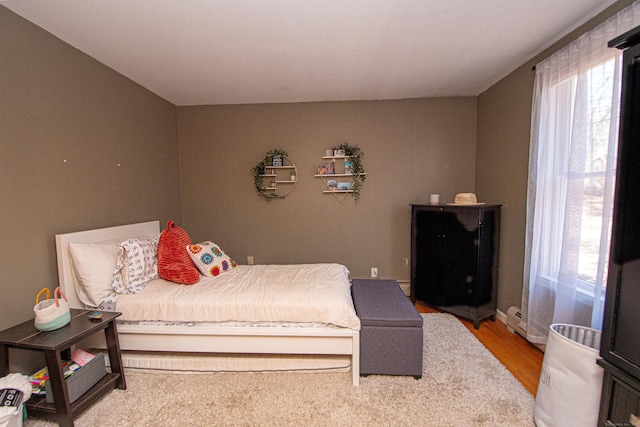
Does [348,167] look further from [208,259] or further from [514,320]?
[514,320]

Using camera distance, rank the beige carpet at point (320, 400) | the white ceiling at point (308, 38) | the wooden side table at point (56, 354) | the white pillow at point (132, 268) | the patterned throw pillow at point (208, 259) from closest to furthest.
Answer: the wooden side table at point (56, 354) → the beige carpet at point (320, 400) → the white ceiling at point (308, 38) → the white pillow at point (132, 268) → the patterned throw pillow at point (208, 259)

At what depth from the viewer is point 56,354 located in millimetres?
1351

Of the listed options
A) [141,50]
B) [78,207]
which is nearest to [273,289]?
[78,207]

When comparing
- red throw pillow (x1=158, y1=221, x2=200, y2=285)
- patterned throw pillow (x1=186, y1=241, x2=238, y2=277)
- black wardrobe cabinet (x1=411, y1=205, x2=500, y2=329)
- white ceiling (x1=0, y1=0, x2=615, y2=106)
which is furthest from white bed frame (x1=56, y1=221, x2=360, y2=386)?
white ceiling (x1=0, y1=0, x2=615, y2=106)

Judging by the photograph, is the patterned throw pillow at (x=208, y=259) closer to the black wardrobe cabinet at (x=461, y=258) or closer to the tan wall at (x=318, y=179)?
the tan wall at (x=318, y=179)

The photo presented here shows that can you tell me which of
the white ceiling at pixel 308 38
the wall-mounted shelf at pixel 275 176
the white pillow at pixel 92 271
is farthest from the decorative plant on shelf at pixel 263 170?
the white pillow at pixel 92 271

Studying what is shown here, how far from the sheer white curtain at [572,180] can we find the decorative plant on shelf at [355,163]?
1.68 metres

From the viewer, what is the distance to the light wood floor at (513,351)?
183 centimetres

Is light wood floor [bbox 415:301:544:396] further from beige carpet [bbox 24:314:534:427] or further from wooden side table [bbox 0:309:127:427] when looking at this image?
wooden side table [bbox 0:309:127:427]

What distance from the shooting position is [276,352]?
72.2 inches

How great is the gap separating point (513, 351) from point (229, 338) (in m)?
2.34

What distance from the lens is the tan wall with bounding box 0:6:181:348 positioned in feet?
5.30

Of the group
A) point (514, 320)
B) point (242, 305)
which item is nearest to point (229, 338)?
point (242, 305)

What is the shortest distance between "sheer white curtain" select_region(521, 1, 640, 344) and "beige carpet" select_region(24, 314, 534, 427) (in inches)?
28.4
